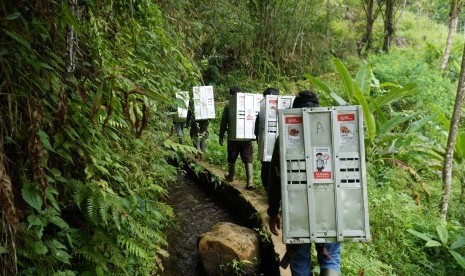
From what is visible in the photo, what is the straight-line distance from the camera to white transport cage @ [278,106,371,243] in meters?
3.12

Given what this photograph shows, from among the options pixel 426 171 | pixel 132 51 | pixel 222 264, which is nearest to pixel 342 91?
pixel 426 171

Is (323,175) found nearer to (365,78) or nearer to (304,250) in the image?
(304,250)

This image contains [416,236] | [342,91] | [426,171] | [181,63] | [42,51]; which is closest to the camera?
[42,51]

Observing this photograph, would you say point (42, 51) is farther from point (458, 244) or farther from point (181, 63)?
point (458, 244)

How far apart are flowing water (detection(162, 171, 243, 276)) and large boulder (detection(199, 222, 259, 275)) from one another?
0.34m

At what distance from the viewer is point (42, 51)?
2520 mm

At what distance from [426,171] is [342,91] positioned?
552cm

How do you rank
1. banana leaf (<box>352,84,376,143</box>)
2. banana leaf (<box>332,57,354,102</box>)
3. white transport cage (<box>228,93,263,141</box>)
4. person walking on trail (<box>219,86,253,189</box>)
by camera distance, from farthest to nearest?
1. banana leaf (<box>332,57,354,102</box>)
2. person walking on trail (<box>219,86,253,189</box>)
3. banana leaf (<box>352,84,376,143</box>)
4. white transport cage (<box>228,93,263,141</box>)

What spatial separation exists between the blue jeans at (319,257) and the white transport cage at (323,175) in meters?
0.28

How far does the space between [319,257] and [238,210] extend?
3.48m

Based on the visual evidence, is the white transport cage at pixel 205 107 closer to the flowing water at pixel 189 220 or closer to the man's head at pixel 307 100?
the flowing water at pixel 189 220

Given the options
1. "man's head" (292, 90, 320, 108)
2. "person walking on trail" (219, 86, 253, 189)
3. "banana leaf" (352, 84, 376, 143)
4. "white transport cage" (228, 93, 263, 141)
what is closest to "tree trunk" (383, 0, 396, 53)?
"banana leaf" (352, 84, 376, 143)

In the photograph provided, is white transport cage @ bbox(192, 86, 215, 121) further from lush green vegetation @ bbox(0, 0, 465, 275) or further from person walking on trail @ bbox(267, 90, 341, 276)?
person walking on trail @ bbox(267, 90, 341, 276)

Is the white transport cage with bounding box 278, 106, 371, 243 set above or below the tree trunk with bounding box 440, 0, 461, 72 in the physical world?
below
